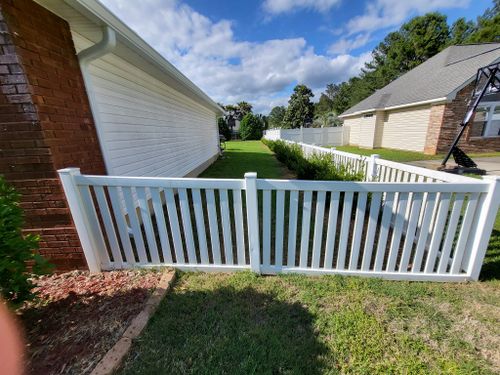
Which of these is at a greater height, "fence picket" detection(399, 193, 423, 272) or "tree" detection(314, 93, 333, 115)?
"tree" detection(314, 93, 333, 115)

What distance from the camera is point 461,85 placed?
32.9ft

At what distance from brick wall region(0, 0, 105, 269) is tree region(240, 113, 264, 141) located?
39406 mm

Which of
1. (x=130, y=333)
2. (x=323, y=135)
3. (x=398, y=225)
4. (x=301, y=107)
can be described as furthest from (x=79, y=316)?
(x=301, y=107)

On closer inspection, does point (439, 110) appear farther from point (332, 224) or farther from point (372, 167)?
point (332, 224)

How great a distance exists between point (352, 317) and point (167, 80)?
5734mm

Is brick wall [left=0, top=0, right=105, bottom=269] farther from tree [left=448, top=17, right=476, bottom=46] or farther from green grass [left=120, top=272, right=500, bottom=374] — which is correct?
tree [left=448, top=17, right=476, bottom=46]

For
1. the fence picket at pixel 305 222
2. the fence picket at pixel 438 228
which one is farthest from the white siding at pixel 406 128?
the fence picket at pixel 305 222

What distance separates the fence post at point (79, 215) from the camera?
7.61ft

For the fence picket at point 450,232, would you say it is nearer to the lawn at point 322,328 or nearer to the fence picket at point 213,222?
the lawn at point 322,328

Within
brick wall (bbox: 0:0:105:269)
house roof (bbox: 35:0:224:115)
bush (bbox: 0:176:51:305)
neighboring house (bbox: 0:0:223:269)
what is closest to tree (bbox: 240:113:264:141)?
house roof (bbox: 35:0:224:115)

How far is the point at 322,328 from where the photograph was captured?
1.91m

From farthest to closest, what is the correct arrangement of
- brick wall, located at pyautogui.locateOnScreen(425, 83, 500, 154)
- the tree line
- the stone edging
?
the tree line, brick wall, located at pyautogui.locateOnScreen(425, 83, 500, 154), the stone edging

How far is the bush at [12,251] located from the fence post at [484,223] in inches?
168

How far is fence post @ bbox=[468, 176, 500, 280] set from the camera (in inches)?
82.7
